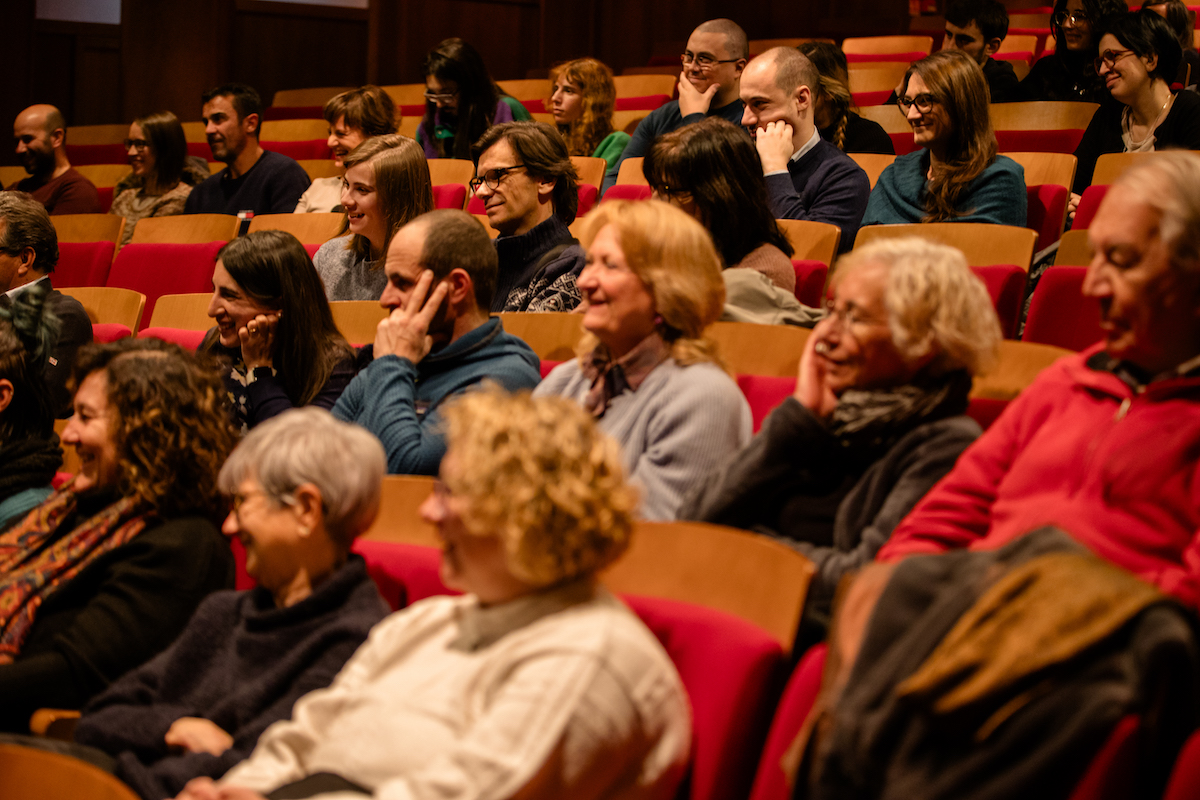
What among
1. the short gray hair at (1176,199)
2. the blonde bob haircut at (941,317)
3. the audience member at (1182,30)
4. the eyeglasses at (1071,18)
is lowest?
the blonde bob haircut at (941,317)

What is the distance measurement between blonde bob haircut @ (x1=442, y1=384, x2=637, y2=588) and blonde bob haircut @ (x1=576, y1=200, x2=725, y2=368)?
0.54m

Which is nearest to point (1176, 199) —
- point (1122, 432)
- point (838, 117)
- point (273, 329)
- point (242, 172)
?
point (1122, 432)

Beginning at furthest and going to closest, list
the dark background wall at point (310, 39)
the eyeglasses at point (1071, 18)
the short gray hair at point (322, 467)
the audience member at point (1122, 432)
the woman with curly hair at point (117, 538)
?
the dark background wall at point (310, 39) < the eyeglasses at point (1071, 18) < the woman with curly hair at point (117, 538) < the short gray hair at point (322, 467) < the audience member at point (1122, 432)

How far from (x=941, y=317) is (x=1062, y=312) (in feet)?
2.27

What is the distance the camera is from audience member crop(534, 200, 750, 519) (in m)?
1.32

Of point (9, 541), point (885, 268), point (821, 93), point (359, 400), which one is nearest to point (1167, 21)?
point (821, 93)

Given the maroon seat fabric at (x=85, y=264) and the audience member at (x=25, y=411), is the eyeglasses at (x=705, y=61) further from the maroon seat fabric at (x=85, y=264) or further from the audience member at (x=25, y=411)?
the audience member at (x=25, y=411)

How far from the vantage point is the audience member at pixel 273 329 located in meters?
1.80

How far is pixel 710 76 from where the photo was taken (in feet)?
9.73

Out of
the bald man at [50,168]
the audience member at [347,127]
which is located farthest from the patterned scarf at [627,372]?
the bald man at [50,168]

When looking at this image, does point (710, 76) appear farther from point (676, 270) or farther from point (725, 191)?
point (676, 270)

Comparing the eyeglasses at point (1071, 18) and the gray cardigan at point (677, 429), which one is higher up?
the eyeglasses at point (1071, 18)

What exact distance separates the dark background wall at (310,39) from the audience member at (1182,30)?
2.34 meters

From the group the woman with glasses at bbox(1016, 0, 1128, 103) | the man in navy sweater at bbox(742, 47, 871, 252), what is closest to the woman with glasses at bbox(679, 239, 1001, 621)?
the man in navy sweater at bbox(742, 47, 871, 252)
